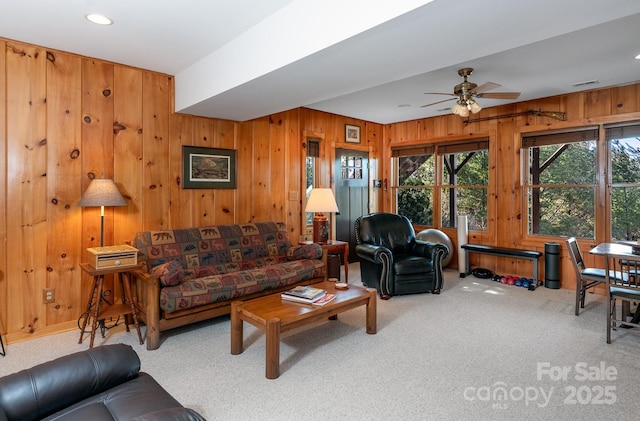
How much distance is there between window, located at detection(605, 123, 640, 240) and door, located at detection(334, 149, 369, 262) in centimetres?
341

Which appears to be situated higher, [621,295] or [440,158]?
[440,158]

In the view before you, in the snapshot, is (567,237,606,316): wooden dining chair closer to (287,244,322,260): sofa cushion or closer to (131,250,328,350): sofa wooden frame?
(287,244,322,260): sofa cushion

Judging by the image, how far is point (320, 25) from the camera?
224 centimetres

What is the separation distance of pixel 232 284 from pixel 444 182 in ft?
Result: 13.7

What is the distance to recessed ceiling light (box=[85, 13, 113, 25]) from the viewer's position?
8.52ft

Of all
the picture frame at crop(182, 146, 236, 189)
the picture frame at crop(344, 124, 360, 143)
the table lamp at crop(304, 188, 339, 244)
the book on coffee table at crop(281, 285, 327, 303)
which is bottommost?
the book on coffee table at crop(281, 285, 327, 303)

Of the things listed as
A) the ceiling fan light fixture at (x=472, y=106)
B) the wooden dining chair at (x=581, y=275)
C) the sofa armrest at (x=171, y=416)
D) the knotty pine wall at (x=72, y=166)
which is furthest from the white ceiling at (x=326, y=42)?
the sofa armrest at (x=171, y=416)

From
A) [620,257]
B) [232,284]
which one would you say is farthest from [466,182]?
[232,284]

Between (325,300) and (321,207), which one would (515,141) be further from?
(325,300)

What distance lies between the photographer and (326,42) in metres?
2.20

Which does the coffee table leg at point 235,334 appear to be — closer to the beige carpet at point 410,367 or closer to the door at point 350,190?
the beige carpet at point 410,367

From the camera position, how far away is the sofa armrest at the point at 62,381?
1.36 metres

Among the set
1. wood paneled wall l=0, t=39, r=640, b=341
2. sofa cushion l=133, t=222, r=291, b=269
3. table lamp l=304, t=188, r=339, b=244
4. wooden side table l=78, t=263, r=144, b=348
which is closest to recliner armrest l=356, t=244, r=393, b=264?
table lamp l=304, t=188, r=339, b=244

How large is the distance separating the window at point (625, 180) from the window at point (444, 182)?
1508mm
